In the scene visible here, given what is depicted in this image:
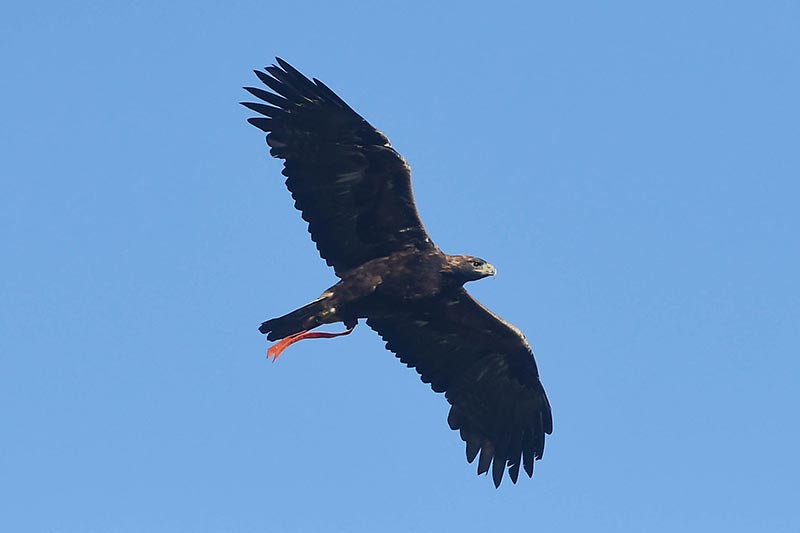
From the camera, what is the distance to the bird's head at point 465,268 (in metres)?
18.4

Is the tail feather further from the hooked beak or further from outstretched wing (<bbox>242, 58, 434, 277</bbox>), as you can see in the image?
the hooked beak

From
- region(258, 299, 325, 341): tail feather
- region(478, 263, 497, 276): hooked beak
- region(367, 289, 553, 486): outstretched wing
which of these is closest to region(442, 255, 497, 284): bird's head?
region(478, 263, 497, 276): hooked beak

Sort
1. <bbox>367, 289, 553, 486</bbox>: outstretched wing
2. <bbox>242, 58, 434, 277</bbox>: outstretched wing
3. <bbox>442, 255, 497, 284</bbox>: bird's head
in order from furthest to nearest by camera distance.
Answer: <bbox>367, 289, 553, 486</bbox>: outstretched wing
<bbox>442, 255, 497, 284</bbox>: bird's head
<bbox>242, 58, 434, 277</bbox>: outstretched wing

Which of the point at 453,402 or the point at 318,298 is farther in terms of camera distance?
the point at 453,402

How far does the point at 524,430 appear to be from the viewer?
2038cm

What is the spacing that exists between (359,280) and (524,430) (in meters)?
3.54

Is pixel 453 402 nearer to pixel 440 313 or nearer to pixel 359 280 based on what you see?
pixel 440 313

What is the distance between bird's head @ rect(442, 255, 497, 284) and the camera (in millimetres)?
18438

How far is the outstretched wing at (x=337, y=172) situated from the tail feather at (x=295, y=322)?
2.11ft

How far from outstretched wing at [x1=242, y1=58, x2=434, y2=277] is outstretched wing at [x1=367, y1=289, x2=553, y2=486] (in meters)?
1.35

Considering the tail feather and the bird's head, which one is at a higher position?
the bird's head

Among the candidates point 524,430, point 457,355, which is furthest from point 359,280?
point 524,430

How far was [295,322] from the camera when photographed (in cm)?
1819

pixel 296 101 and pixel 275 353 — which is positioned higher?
pixel 296 101
